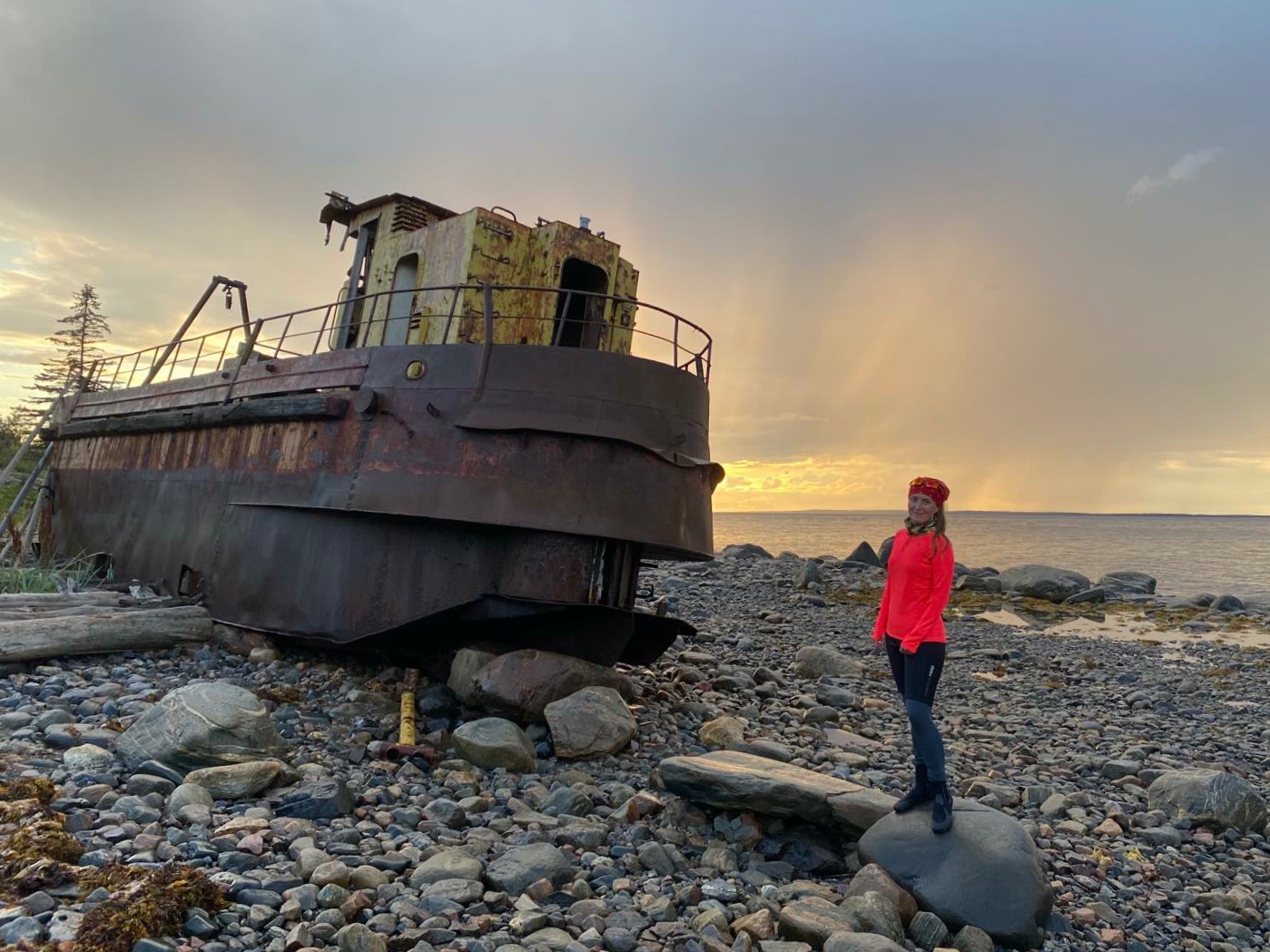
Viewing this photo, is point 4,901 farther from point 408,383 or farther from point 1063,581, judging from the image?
point 1063,581

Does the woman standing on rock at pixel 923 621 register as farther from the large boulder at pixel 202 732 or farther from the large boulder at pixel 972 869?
the large boulder at pixel 202 732

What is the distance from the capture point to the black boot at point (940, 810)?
4371 mm

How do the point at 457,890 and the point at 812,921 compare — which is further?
the point at 457,890

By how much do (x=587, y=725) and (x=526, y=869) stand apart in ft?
6.88

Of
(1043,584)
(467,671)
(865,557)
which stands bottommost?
(467,671)

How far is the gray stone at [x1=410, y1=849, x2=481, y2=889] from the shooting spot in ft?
13.1

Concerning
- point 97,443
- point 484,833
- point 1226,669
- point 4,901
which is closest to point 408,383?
point 484,833

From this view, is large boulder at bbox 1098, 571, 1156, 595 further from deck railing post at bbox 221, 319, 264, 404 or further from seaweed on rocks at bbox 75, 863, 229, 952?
seaweed on rocks at bbox 75, 863, 229, 952

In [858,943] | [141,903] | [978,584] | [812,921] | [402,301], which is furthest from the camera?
[978,584]

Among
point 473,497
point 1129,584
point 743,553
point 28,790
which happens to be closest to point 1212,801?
point 473,497

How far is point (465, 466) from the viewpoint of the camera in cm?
702

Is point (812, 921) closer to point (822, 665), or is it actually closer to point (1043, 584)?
point (822, 665)

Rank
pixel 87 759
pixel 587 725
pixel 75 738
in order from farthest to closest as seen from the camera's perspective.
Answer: pixel 587 725 < pixel 75 738 < pixel 87 759

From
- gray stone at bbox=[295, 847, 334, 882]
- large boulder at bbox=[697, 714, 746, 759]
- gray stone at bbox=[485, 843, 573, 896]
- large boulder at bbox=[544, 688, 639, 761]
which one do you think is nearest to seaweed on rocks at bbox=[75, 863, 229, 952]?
gray stone at bbox=[295, 847, 334, 882]
